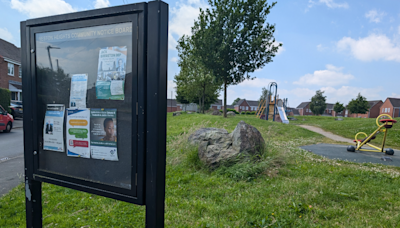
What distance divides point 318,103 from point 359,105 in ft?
25.9

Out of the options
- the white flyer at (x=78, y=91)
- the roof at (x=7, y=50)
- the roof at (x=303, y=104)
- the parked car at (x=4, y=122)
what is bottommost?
the parked car at (x=4, y=122)

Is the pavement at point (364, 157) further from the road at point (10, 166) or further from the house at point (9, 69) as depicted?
the house at point (9, 69)

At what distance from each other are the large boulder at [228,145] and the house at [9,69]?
33.2 meters

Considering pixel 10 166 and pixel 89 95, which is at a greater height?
pixel 89 95

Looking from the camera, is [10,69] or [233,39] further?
[10,69]

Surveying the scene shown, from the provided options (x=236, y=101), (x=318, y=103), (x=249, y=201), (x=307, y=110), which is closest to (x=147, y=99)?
(x=249, y=201)

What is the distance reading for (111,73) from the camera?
5.93 ft

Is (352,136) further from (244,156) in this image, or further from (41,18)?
(41,18)

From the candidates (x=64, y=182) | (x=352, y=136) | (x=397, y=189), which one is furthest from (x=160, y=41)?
(x=352, y=136)

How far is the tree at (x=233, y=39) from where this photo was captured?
19.8 metres

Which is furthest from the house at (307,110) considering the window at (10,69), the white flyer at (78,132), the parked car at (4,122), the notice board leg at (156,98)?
the white flyer at (78,132)

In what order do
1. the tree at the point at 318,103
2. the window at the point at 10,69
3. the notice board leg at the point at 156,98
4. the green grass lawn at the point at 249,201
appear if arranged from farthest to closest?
the tree at the point at 318,103 < the window at the point at 10,69 < the green grass lawn at the point at 249,201 < the notice board leg at the point at 156,98

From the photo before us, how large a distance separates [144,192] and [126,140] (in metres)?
0.44

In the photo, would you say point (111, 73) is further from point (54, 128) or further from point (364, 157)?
point (364, 157)
